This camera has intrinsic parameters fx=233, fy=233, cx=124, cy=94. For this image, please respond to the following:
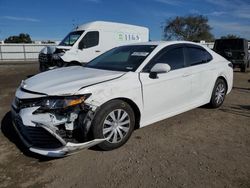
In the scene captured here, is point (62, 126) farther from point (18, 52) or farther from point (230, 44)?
point (18, 52)

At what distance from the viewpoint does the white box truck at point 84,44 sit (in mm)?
9906

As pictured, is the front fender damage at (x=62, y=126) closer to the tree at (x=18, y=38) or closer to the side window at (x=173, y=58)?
the side window at (x=173, y=58)

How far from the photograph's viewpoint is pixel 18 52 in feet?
90.9

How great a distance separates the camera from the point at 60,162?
10.5ft

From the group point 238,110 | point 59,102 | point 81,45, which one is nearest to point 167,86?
point 59,102

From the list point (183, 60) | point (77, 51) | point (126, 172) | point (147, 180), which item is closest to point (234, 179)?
point (147, 180)

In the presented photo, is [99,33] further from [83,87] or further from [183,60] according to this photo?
[83,87]

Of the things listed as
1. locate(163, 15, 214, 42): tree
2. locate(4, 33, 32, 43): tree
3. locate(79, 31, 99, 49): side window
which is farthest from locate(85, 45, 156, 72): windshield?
locate(4, 33, 32, 43): tree

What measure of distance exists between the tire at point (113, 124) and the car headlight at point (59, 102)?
35 centimetres

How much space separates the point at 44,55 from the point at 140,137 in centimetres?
796

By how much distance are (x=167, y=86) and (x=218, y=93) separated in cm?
193

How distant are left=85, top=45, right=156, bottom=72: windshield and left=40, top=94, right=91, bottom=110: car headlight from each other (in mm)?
1112

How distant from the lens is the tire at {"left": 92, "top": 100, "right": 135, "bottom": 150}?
10.5ft

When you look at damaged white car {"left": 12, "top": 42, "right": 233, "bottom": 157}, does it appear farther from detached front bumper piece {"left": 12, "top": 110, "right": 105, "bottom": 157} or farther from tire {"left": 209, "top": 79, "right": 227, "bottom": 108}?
tire {"left": 209, "top": 79, "right": 227, "bottom": 108}
